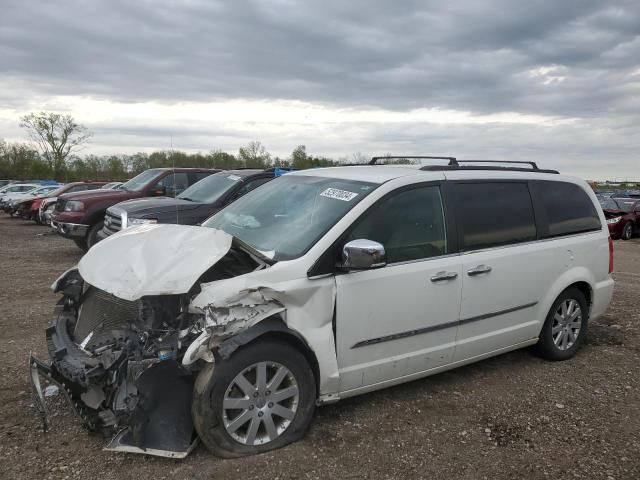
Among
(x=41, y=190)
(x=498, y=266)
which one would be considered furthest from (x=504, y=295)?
(x=41, y=190)

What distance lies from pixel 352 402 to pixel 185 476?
142 cm

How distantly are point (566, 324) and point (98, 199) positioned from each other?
8.61 metres

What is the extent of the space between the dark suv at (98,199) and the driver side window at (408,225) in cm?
665

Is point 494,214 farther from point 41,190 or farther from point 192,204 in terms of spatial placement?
point 41,190

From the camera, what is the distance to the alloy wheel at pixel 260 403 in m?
3.02

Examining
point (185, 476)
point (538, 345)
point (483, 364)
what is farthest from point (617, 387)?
point (185, 476)

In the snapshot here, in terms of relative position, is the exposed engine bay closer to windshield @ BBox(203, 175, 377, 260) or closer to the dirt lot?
the dirt lot

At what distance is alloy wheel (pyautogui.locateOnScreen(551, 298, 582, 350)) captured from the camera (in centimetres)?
482

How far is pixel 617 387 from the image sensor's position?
4387 millimetres

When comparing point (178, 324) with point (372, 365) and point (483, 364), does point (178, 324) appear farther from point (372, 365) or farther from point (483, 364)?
point (483, 364)

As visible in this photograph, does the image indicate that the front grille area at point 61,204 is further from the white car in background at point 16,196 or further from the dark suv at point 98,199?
the white car in background at point 16,196

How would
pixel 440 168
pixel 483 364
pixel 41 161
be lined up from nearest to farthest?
pixel 440 168 → pixel 483 364 → pixel 41 161

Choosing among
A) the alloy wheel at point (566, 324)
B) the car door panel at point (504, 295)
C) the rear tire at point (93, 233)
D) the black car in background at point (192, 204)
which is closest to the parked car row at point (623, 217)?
the black car in background at point (192, 204)

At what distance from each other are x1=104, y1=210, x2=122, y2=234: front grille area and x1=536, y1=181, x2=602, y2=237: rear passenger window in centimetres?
603
